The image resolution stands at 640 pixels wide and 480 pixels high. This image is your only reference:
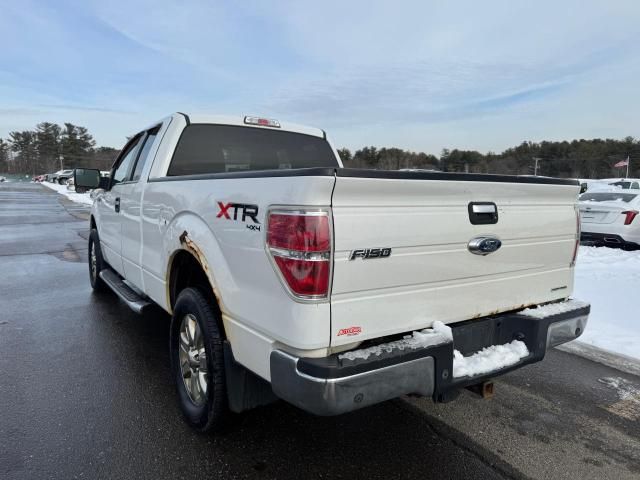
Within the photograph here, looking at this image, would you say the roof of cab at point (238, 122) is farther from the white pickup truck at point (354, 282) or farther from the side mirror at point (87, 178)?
the side mirror at point (87, 178)

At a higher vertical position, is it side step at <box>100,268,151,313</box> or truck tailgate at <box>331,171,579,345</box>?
truck tailgate at <box>331,171,579,345</box>

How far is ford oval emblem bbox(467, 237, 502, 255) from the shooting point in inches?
99.3

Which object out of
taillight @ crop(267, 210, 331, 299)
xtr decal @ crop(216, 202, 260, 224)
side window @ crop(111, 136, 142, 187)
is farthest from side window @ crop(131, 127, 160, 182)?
taillight @ crop(267, 210, 331, 299)

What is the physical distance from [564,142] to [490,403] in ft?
351

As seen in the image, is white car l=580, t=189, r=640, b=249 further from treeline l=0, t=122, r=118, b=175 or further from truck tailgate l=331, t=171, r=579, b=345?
treeline l=0, t=122, r=118, b=175

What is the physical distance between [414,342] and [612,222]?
9.18m

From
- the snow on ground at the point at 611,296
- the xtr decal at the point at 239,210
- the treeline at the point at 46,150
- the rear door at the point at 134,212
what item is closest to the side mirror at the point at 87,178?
the rear door at the point at 134,212

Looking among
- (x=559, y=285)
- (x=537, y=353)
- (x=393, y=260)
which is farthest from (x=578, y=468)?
(x=393, y=260)

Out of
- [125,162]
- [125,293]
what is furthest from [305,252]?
[125,162]

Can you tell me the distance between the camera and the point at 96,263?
6.10m

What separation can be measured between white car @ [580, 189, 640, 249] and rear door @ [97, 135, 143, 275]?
352 inches

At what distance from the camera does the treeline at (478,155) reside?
2862 inches

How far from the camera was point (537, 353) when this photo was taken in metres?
2.73

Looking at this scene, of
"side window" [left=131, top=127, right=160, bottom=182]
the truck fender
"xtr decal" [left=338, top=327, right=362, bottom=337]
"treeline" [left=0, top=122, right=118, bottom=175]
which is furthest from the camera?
"treeline" [left=0, top=122, right=118, bottom=175]
